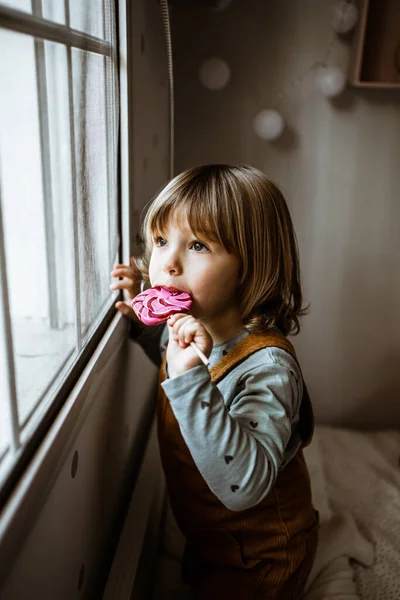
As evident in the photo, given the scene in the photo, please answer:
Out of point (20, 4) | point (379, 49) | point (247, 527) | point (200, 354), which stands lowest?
point (247, 527)

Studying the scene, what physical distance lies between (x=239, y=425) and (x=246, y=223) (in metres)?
0.31

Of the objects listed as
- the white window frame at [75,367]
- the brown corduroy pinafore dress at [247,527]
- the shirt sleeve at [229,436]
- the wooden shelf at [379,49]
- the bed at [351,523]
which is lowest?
the bed at [351,523]

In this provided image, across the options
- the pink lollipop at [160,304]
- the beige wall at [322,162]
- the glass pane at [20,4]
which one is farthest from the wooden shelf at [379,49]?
the glass pane at [20,4]

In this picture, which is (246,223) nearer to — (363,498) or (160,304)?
(160,304)

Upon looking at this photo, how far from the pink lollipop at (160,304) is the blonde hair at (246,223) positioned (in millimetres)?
101

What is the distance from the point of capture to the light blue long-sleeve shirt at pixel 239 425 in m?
0.73

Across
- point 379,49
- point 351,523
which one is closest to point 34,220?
point 351,523

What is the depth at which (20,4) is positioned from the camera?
1.94 feet

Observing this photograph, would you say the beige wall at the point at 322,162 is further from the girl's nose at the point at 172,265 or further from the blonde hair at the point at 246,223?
the girl's nose at the point at 172,265

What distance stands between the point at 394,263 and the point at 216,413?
1.18 m

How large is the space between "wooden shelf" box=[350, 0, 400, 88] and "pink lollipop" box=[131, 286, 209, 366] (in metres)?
0.97

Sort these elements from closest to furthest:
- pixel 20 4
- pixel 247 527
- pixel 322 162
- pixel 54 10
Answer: pixel 20 4 < pixel 54 10 < pixel 247 527 < pixel 322 162

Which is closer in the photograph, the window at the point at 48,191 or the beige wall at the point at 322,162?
the window at the point at 48,191

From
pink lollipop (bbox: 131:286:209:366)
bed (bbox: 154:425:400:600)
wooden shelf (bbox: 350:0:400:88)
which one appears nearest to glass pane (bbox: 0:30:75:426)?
pink lollipop (bbox: 131:286:209:366)
